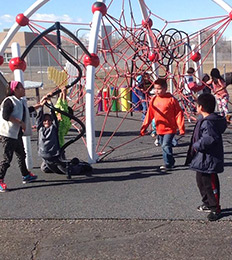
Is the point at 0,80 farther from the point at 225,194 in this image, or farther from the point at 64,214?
the point at 225,194

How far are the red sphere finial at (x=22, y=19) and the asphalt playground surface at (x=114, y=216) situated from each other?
2.66 meters

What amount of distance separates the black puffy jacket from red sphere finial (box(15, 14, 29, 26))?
4.40m

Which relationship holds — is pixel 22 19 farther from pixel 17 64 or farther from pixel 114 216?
pixel 114 216

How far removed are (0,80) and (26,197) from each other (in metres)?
3.91

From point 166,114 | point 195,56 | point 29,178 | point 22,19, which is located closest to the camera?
point 29,178

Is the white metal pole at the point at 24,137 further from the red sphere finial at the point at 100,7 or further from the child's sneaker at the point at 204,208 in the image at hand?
the child's sneaker at the point at 204,208

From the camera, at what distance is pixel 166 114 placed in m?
6.00

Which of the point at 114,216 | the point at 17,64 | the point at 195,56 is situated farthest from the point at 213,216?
the point at 195,56

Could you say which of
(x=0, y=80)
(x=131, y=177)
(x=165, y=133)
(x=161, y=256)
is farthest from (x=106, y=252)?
(x=0, y=80)

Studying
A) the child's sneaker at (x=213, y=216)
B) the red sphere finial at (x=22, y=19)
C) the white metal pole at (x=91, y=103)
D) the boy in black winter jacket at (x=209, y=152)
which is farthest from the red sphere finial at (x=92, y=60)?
the child's sneaker at (x=213, y=216)

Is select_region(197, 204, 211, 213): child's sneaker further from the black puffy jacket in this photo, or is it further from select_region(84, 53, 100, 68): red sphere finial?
select_region(84, 53, 100, 68): red sphere finial

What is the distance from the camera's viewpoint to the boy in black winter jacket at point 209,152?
4262mm

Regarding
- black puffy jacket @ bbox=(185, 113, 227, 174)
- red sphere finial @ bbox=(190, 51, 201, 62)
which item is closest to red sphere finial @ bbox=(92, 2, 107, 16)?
red sphere finial @ bbox=(190, 51, 201, 62)

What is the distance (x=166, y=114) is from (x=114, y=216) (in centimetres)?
208
